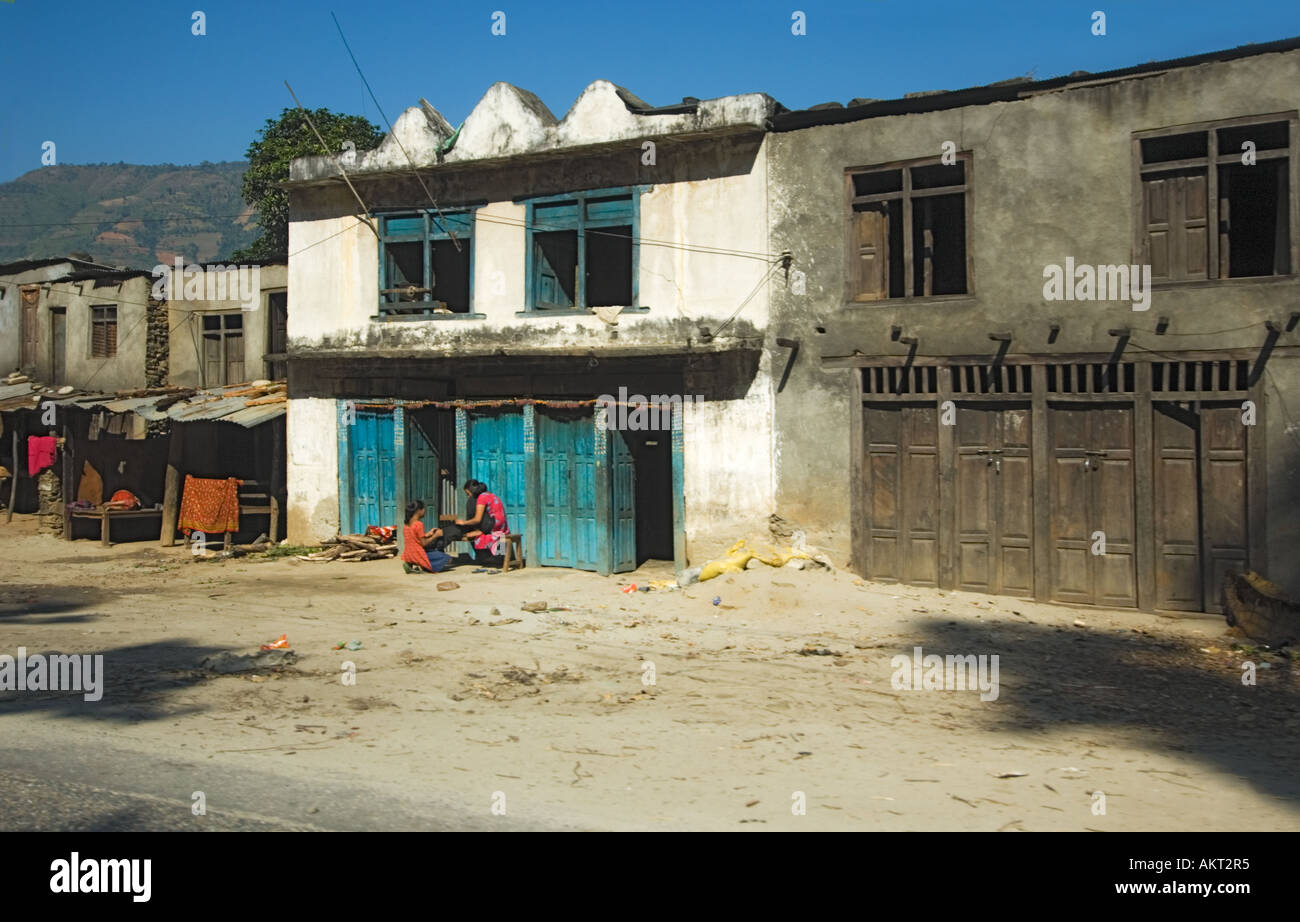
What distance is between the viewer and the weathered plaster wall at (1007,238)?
38.7 feet

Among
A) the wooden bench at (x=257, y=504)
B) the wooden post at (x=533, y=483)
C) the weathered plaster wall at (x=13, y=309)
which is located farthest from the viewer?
the weathered plaster wall at (x=13, y=309)

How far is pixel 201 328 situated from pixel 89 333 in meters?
3.23

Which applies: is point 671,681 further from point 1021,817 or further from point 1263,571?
point 1263,571

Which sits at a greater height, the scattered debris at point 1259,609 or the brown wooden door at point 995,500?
the brown wooden door at point 995,500

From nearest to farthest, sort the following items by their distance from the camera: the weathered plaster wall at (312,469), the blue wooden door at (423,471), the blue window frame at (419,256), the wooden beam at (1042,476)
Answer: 1. the wooden beam at (1042,476)
2. the blue window frame at (419,256)
3. the blue wooden door at (423,471)
4. the weathered plaster wall at (312,469)

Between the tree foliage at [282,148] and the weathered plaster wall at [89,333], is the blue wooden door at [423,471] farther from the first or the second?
the tree foliage at [282,148]

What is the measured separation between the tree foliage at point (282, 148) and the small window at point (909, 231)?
22802 mm

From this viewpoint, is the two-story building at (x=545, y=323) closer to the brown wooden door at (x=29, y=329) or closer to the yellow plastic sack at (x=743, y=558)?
the yellow plastic sack at (x=743, y=558)

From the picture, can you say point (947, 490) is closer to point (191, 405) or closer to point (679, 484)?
point (679, 484)

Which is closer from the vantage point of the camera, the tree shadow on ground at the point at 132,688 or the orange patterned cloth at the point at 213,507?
the tree shadow on ground at the point at 132,688

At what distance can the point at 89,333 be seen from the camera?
25047mm

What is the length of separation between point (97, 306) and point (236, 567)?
1137 centimetres

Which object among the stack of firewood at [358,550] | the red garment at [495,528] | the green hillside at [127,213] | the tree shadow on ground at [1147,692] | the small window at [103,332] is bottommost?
the tree shadow on ground at [1147,692]

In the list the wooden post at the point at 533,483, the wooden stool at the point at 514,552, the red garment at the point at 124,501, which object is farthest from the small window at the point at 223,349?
the wooden stool at the point at 514,552
